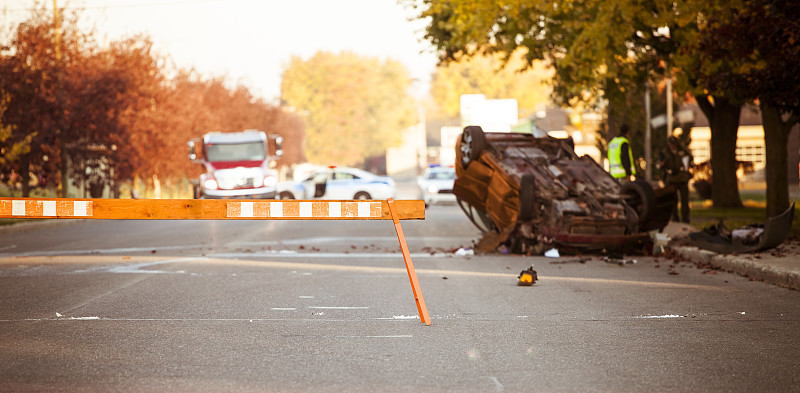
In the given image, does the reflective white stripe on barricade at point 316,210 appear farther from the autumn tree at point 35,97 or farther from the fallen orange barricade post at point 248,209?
the autumn tree at point 35,97

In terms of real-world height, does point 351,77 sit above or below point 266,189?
above

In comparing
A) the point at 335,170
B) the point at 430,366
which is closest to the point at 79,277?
the point at 430,366

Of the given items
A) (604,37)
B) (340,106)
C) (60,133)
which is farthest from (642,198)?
(340,106)

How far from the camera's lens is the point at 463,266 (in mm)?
13867

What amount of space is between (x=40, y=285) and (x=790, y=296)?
803 cm

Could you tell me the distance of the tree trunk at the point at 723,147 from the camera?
28.8m

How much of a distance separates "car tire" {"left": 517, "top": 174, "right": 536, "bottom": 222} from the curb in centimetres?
233

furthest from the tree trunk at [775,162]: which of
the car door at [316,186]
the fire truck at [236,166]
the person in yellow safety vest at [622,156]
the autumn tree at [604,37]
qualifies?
the car door at [316,186]

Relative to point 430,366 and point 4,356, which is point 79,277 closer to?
point 4,356

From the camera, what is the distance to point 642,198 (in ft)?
50.5

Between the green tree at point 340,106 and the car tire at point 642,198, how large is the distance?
9085cm

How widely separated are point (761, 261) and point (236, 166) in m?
25.7

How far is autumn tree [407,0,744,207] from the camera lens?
20.1 meters

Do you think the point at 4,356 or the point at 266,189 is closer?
the point at 4,356
